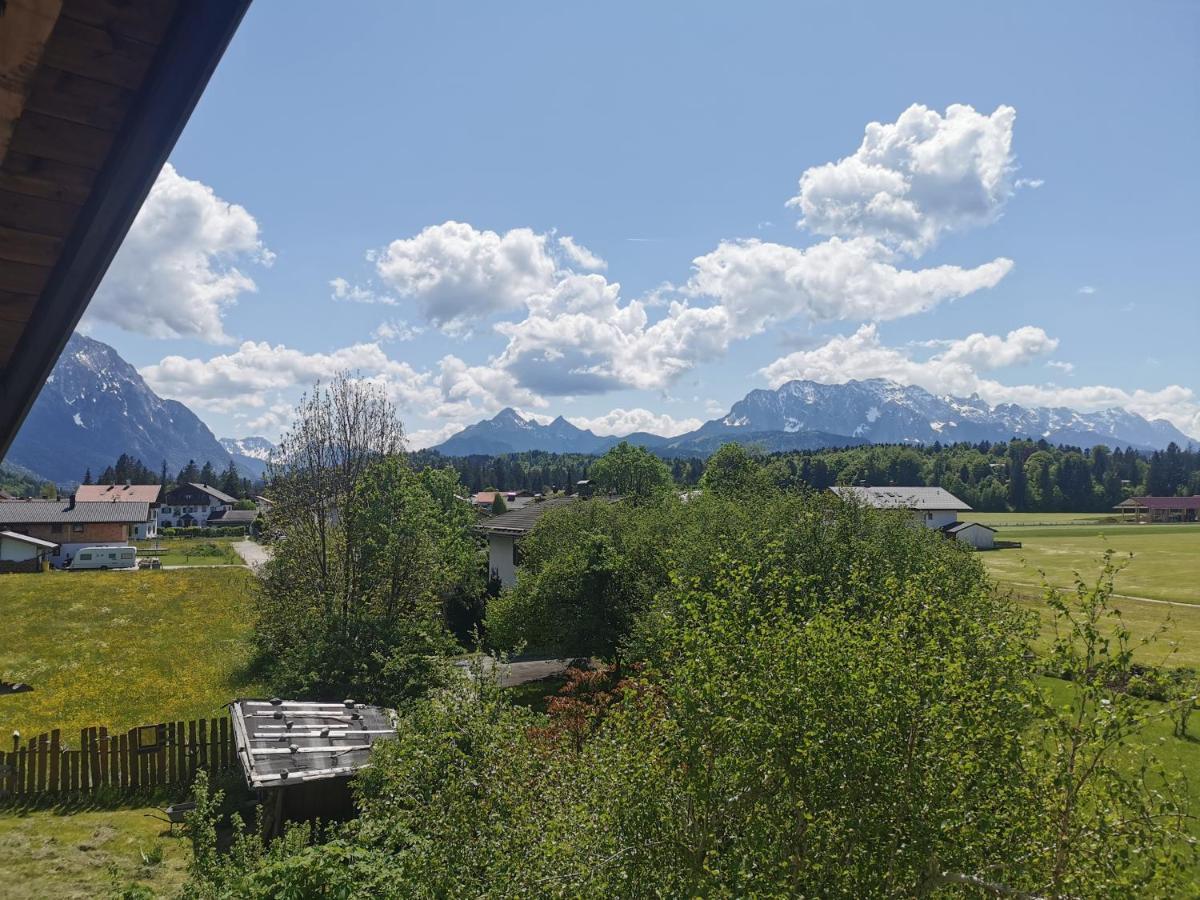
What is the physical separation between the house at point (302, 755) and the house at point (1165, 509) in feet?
529

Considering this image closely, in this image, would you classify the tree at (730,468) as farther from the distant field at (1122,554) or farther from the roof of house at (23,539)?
the roof of house at (23,539)

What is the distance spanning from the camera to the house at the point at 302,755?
44.4 feet

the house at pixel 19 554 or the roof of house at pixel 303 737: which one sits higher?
the roof of house at pixel 303 737

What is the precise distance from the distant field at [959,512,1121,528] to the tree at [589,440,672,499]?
6654 centimetres

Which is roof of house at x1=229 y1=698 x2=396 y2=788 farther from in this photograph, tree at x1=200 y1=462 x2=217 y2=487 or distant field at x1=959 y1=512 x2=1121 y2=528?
tree at x1=200 y1=462 x2=217 y2=487

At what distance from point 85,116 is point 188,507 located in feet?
478

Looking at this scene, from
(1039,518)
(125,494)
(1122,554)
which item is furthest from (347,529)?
(1039,518)

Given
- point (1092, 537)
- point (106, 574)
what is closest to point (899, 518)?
point (106, 574)

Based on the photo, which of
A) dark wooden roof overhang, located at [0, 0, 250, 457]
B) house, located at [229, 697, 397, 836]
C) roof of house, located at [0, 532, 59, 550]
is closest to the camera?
dark wooden roof overhang, located at [0, 0, 250, 457]

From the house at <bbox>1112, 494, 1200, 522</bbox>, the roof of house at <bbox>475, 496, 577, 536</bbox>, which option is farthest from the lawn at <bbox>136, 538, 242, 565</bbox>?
the house at <bbox>1112, 494, 1200, 522</bbox>

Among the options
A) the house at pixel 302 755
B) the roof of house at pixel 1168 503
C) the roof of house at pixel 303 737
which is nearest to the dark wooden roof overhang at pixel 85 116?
the roof of house at pixel 303 737

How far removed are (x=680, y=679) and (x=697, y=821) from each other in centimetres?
136

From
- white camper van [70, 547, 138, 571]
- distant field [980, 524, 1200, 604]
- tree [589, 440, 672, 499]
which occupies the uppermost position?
tree [589, 440, 672, 499]

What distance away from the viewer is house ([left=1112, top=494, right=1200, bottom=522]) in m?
134
